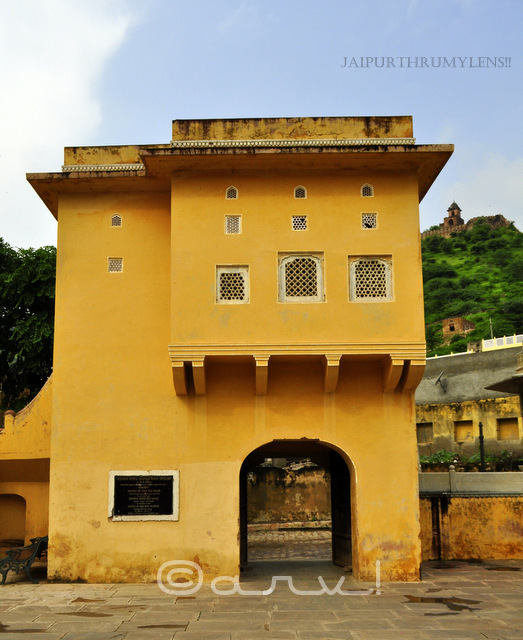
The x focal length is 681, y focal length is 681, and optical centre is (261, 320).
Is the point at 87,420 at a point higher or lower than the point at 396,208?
lower

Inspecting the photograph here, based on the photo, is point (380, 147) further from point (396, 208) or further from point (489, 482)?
point (489, 482)

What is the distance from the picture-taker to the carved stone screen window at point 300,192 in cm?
1255

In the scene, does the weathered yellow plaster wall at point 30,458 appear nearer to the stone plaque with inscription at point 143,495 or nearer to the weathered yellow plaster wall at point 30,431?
the weathered yellow plaster wall at point 30,431

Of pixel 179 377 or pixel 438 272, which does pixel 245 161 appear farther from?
pixel 438 272

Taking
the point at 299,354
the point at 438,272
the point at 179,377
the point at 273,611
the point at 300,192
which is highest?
the point at 438,272

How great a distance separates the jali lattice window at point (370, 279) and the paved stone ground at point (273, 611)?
4958 millimetres

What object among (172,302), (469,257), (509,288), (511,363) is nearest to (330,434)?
(172,302)

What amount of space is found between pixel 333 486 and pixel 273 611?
14.9ft

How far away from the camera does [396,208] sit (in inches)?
491

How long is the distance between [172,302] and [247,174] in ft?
9.07

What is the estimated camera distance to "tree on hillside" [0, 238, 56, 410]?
21344 mm

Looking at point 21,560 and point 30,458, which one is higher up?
point 30,458

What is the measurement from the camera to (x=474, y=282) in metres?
70.1

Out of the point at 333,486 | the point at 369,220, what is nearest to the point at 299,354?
the point at 369,220
